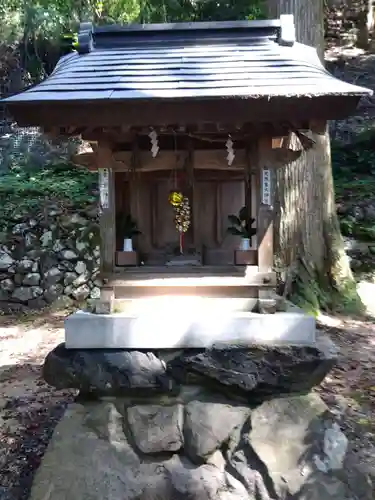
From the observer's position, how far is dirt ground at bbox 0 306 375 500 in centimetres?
408

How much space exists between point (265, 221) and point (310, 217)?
9.02ft

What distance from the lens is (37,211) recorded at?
862 centimetres

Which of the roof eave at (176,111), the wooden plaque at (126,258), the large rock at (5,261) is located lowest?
the large rock at (5,261)

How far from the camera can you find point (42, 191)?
920 cm

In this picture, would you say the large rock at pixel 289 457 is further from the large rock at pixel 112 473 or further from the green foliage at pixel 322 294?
the green foliage at pixel 322 294

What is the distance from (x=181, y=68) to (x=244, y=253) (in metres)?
1.42

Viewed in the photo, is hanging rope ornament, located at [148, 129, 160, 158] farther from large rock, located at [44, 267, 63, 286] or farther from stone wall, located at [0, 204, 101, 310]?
large rock, located at [44, 267, 63, 286]

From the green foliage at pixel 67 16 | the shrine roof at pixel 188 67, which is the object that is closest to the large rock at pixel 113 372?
the shrine roof at pixel 188 67

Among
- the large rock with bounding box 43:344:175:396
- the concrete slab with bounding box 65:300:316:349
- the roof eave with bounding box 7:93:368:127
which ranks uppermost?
the roof eave with bounding box 7:93:368:127

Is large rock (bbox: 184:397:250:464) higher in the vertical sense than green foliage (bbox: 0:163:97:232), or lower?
lower

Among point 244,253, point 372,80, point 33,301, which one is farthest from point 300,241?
point 372,80

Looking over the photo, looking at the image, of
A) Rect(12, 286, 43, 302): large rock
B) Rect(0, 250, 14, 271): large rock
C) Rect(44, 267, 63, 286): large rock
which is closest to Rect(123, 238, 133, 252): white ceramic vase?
Rect(44, 267, 63, 286): large rock

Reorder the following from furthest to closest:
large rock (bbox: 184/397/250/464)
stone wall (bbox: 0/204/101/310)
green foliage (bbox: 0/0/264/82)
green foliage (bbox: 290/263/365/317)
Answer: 1. green foliage (bbox: 0/0/264/82)
2. stone wall (bbox: 0/204/101/310)
3. green foliage (bbox: 290/263/365/317)
4. large rock (bbox: 184/397/250/464)

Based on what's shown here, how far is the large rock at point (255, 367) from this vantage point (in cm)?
375
